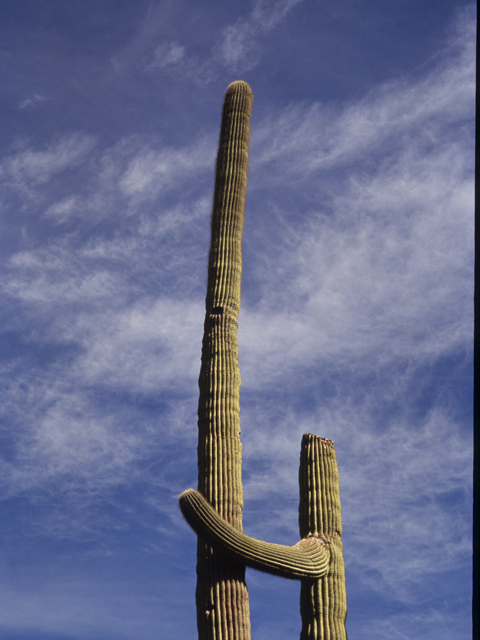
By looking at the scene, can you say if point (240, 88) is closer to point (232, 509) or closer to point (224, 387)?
point (224, 387)

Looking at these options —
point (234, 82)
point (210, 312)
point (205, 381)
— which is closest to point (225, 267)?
point (210, 312)

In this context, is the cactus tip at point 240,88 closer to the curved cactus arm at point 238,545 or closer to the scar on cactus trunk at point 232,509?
the scar on cactus trunk at point 232,509

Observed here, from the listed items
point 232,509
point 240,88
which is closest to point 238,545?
point 232,509

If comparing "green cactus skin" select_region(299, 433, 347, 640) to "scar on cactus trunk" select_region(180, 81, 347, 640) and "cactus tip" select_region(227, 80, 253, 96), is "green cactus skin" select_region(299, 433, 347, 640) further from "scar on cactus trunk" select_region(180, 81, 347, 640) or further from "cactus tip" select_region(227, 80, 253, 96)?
"cactus tip" select_region(227, 80, 253, 96)

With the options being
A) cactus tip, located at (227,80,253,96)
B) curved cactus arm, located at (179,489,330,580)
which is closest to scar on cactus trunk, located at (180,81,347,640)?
curved cactus arm, located at (179,489,330,580)

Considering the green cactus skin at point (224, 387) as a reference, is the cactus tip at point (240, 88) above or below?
above

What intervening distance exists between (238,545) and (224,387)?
4.78 ft

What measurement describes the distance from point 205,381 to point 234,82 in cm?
369

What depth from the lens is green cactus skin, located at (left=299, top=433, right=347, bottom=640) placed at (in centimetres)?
609

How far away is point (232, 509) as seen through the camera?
638 centimetres

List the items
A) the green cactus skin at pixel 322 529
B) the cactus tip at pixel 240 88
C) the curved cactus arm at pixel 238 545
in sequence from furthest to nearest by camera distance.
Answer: the cactus tip at pixel 240 88 → the green cactus skin at pixel 322 529 → the curved cactus arm at pixel 238 545

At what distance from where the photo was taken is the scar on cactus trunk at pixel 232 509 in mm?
5953

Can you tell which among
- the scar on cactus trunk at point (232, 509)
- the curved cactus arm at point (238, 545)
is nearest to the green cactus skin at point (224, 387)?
the scar on cactus trunk at point (232, 509)

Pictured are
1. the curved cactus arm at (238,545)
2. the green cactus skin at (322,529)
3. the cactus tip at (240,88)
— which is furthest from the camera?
the cactus tip at (240,88)
